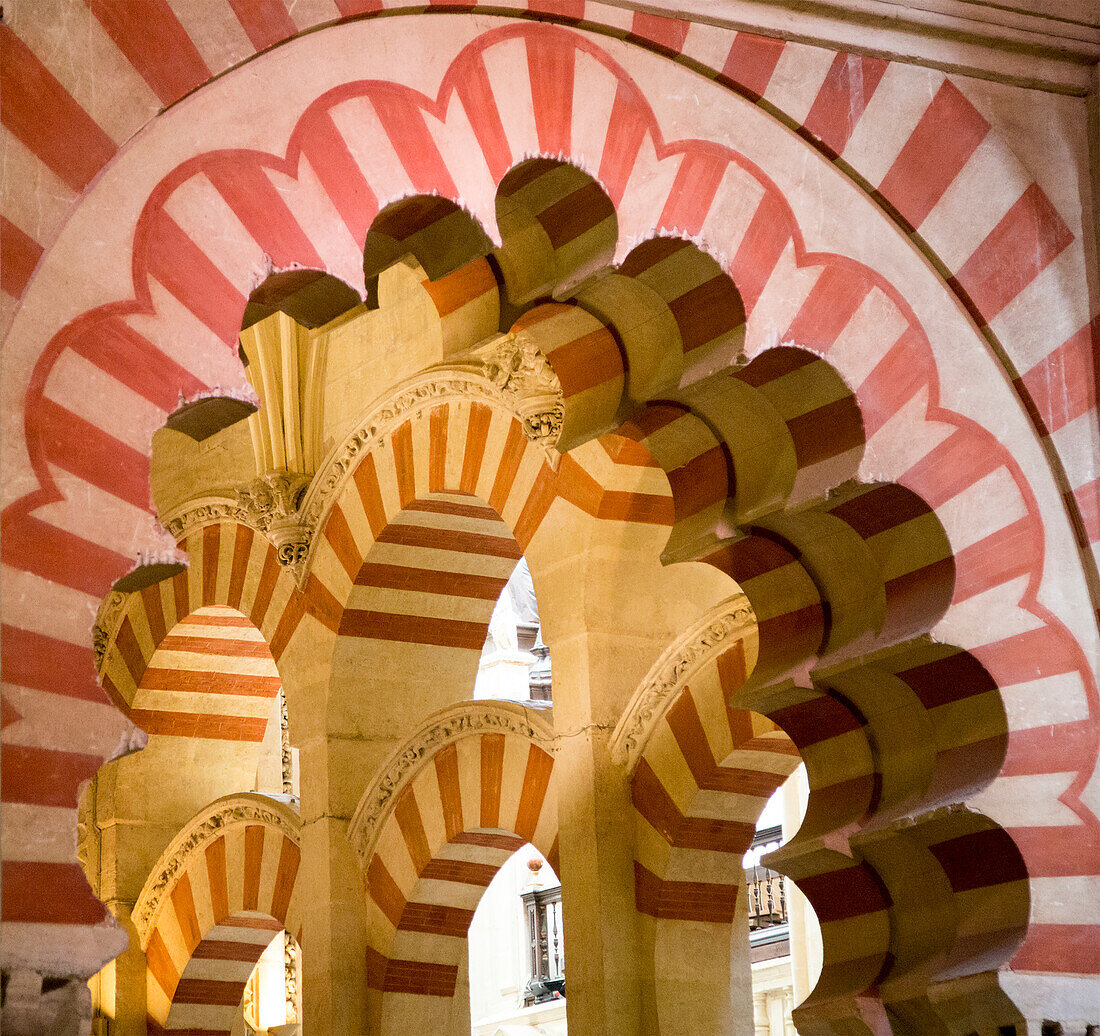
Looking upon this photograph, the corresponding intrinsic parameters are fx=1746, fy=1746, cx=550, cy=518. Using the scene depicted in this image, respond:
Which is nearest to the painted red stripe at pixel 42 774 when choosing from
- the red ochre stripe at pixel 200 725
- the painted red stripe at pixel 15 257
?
the painted red stripe at pixel 15 257

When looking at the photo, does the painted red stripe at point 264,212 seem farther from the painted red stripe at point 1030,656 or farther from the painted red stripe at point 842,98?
the painted red stripe at point 1030,656

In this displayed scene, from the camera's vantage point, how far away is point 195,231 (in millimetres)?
3463

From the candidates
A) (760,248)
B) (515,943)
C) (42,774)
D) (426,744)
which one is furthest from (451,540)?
(515,943)

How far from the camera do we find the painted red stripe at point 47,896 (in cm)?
301

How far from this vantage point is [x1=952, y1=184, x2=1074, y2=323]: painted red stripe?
4.60 metres

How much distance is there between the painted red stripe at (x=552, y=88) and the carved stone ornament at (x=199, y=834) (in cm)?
460

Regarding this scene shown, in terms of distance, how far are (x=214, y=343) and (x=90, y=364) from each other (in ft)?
0.87

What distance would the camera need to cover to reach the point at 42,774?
3.07m

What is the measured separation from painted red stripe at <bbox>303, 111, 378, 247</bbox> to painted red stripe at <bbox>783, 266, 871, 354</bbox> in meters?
1.14

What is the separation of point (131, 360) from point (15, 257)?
281mm

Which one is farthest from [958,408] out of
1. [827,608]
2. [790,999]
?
[790,999]

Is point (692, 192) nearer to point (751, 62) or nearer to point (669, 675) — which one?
point (751, 62)

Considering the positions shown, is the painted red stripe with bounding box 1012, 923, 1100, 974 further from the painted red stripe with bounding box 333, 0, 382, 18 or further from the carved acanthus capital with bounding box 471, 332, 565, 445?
the carved acanthus capital with bounding box 471, 332, 565, 445

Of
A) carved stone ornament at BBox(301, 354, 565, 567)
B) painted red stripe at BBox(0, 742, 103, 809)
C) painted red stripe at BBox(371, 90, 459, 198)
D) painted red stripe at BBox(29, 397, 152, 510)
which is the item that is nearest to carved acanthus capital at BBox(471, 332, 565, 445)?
carved stone ornament at BBox(301, 354, 565, 567)
